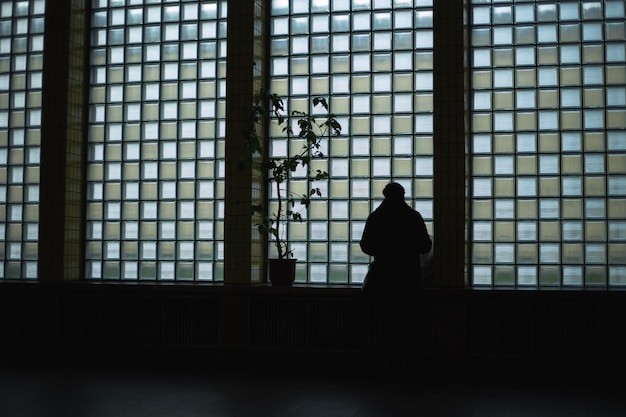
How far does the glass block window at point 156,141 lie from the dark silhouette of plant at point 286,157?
1.97ft

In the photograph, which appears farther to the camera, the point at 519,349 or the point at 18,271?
the point at 18,271

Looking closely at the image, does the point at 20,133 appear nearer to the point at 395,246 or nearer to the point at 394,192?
the point at 394,192

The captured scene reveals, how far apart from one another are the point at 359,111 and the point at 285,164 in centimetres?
103

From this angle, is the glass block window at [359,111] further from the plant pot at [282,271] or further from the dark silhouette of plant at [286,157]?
the plant pot at [282,271]

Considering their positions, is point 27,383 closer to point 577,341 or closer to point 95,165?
point 95,165

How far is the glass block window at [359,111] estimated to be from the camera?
783 cm

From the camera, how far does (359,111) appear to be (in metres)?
7.98

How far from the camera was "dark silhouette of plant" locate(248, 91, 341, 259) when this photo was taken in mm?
7660

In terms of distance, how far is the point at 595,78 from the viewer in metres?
7.48

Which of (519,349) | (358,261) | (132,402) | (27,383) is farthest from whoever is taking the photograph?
(358,261)

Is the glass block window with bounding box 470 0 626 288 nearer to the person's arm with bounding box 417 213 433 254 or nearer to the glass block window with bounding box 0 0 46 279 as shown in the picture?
the person's arm with bounding box 417 213 433 254

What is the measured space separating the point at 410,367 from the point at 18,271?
472 cm

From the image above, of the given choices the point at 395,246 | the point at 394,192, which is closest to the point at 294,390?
the point at 395,246

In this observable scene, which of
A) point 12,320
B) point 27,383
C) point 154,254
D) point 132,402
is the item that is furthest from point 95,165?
point 132,402
